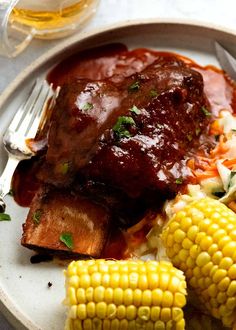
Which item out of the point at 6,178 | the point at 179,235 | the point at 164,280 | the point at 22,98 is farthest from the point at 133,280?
the point at 22,98

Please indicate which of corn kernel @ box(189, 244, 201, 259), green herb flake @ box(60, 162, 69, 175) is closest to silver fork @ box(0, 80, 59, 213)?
green herb flake @ box(60, 162, 69, 175)

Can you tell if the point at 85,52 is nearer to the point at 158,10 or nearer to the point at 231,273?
the point at 158,10

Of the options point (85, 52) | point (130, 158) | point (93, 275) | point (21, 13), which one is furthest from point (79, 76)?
point (93, 275)

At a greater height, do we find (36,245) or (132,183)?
(132,183)

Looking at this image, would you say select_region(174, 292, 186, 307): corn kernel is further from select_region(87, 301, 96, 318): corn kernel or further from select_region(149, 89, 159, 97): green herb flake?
select_region(149, 89, 159, 97): green herb flake

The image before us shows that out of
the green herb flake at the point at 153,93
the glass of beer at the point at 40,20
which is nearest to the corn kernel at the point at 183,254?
the green herb flake at the point at 153,93

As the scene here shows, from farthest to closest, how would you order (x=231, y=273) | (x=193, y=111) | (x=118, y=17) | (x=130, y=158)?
(x=118, y=17), (x=193, y=111), (x=130, y=158), (x=231, y=273)
